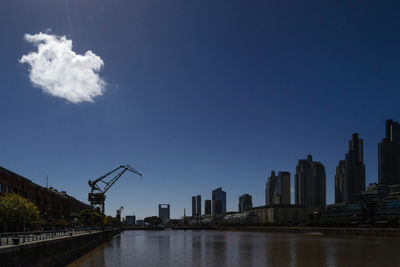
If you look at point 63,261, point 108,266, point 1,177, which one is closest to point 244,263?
point 108,266

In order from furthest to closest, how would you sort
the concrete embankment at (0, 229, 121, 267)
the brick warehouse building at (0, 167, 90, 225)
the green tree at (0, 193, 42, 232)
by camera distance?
the brick warehouse building at (0, 167, 90, 225) < the green tree at (0, 193, 42, 232) < the concrete embankment at (0, 229, 121, 267)

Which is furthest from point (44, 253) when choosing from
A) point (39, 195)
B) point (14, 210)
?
point (39, 195)

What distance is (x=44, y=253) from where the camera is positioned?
3806cm

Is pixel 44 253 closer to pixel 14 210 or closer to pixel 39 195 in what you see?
pixel 14 210

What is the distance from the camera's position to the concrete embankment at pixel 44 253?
94.4ft

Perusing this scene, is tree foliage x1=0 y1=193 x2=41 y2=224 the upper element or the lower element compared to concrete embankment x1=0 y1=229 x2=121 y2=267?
upper

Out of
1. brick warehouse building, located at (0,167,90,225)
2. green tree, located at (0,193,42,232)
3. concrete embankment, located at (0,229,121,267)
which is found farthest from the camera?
brick warehouse building, located at (0,167,90,225)

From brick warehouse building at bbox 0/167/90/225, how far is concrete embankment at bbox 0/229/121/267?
16.5 m

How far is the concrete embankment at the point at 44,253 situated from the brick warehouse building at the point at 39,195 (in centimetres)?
1652

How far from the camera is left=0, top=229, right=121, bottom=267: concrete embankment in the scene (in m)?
28.8

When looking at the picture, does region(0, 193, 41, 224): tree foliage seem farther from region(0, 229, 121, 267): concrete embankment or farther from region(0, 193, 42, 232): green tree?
region(0, 229, 121, 267): concrete embankment

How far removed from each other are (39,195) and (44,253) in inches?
2025

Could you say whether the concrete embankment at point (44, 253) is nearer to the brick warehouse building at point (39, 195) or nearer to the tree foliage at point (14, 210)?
the tree foliage at point (14, 210)

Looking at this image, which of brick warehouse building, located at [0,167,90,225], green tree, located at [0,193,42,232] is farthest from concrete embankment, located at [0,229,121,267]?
brick warehouse building, located at [0,167,90,225]
